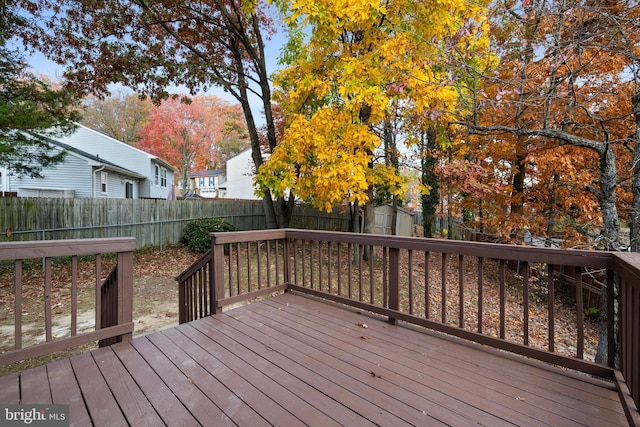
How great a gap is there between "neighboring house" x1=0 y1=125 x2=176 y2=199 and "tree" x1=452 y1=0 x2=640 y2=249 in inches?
420

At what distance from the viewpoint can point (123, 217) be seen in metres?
8.90

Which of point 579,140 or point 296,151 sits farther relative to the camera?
point 296,151

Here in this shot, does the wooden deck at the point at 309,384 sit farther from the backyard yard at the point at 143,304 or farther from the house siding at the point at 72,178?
the house siding at the point at 72,178

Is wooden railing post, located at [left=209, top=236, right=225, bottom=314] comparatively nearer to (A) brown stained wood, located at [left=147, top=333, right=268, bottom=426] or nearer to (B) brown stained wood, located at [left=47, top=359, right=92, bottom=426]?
(A) brown stained wood, located at [left=147, top=333, right=268, bottom=426]

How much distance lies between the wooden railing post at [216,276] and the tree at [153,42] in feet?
20.8

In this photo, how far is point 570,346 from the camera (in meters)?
5.18

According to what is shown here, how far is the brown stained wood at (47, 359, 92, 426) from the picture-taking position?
163cm

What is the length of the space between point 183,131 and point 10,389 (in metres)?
25.1

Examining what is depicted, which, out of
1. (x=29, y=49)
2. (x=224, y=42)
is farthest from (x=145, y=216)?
(x=224, y=42)

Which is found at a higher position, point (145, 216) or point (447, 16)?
point (447, 16)

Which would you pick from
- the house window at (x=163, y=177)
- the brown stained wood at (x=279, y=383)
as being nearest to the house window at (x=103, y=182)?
the house window at (x=163, y=177)

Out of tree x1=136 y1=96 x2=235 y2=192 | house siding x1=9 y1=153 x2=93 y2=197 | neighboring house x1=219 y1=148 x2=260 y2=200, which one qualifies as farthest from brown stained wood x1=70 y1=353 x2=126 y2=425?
tree x1=136 y1=96 x2=235 y2=192

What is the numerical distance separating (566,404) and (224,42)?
404 inches

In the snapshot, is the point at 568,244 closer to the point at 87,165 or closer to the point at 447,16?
the point at 447,16
